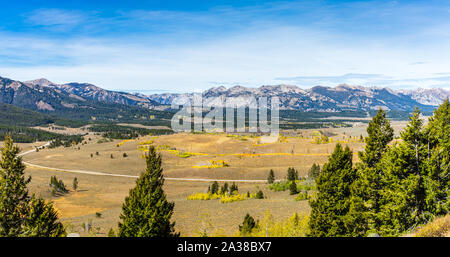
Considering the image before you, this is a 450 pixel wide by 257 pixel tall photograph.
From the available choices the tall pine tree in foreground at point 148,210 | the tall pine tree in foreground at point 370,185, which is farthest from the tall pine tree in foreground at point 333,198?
the tall pine tree in foreground at point 148,210

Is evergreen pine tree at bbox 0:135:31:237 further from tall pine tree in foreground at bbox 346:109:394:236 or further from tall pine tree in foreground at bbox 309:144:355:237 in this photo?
tall pine tree in foreground at bbox 346:109:394:236

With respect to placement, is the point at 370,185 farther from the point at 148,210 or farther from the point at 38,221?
the point at 38,221

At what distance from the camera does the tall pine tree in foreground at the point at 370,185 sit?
18719mm

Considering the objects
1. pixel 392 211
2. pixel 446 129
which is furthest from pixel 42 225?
pixel 446 129

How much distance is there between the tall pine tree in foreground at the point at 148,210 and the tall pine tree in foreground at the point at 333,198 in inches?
369

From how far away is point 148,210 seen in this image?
17.3 metres

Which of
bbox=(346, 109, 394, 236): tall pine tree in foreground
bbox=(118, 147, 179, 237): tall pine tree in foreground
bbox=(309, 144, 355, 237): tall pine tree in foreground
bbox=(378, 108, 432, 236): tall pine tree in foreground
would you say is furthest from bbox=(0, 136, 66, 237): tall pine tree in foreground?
bbox=(378, 108, 432, 236): tall pine tree in foreground

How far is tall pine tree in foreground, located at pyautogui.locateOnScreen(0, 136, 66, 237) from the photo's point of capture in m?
18.2

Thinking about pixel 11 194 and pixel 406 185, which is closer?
pixel 406 185

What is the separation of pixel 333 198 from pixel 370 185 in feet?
10.3

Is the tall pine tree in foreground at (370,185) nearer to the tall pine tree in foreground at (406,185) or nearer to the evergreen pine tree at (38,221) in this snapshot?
the tall pine tree in foreground at (406,185)

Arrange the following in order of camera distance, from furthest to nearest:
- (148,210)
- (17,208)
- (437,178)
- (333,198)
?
(333,198)
(17,208)
(148,210)
(437,178)

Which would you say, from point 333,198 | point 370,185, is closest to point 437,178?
point 370,185
